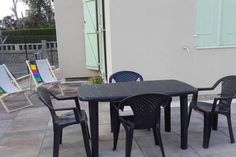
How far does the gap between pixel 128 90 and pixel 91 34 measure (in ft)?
14.9

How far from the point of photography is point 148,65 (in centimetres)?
553

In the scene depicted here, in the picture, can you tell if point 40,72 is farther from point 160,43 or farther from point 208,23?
point 208,23

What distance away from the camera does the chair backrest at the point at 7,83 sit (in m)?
5.50

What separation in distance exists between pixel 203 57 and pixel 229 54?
573 mm

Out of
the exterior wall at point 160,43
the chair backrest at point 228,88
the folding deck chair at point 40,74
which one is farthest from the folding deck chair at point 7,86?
the chair backrest at point 228,88

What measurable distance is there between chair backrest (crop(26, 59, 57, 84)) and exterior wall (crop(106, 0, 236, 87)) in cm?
193

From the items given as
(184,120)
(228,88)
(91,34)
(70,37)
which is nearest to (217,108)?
(228,88)

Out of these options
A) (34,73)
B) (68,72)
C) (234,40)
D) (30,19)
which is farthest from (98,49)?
(30,19)

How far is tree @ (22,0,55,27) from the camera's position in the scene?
19609 mm

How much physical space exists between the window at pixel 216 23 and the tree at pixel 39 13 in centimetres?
1595

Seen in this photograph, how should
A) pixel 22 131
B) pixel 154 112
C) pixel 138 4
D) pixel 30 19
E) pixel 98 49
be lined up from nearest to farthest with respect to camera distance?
pixel 154 112
pixel 22 131
pixel 138 4
pixel 98 49
pixel 30 19

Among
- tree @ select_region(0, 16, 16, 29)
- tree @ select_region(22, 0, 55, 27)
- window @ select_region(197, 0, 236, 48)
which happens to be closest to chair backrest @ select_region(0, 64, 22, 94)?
window @ select_region(197, 0, 236, 48)

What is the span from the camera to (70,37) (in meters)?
8.04

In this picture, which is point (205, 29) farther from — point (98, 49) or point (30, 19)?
point (30, 19)
